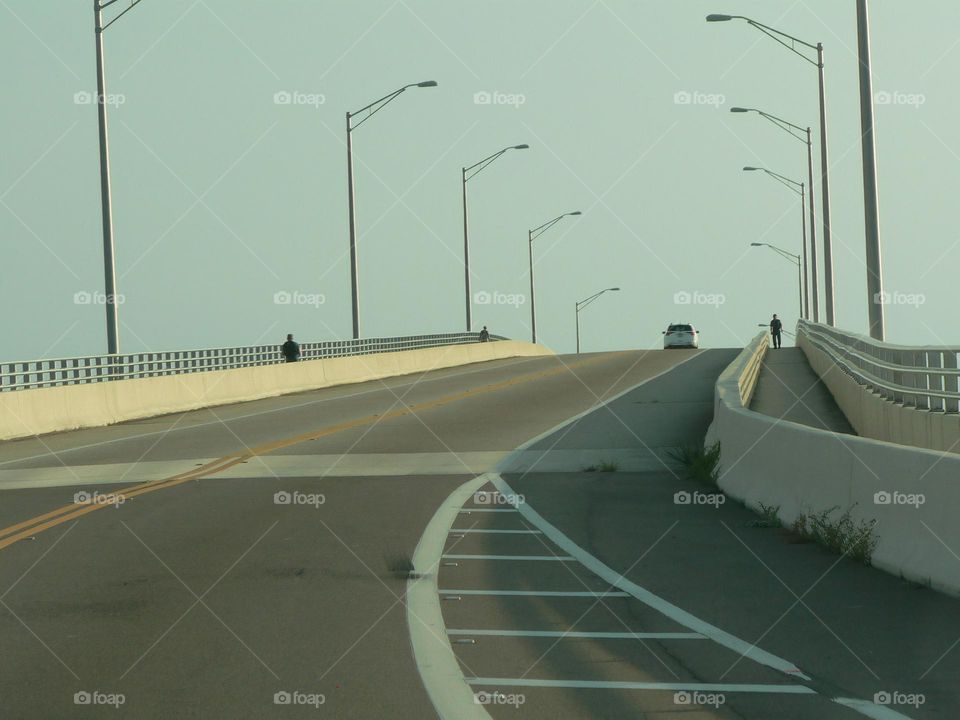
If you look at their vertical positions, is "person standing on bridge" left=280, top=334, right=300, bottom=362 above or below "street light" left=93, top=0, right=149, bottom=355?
below

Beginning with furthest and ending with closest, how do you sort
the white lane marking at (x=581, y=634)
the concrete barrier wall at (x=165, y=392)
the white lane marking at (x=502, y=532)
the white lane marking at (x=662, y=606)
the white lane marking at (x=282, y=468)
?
the concrete barrier wall at (x=165, y=392) < the white lane marking at (x=282, y=468) < the white lane marking at (x=502, y=532) < the white lane marking at (x=581, y=634) < the white lane marking at (x=662, y=606)

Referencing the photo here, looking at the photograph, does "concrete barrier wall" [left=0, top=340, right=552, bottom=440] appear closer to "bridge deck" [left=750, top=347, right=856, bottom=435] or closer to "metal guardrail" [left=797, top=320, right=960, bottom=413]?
"bridge deck" [left=750, top=347, right=856, bottom=435]

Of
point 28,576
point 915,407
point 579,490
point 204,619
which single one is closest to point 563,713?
point 204,619

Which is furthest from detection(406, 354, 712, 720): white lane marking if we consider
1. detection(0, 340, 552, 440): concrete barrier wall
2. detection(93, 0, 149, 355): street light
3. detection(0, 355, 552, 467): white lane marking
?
detection(93, 0, 149, 355): street light

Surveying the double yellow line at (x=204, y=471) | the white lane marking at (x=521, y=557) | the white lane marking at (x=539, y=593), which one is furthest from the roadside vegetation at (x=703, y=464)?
the white lane marking at (x=539, y=593)

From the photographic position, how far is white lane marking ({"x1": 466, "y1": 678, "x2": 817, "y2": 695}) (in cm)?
747

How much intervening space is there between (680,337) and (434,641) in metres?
73.5

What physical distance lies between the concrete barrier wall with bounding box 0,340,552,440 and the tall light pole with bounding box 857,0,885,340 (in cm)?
1573

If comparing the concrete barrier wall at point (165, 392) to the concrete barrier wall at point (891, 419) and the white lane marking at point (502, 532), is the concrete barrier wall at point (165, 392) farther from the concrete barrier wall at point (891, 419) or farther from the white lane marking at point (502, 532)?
the white lane marking at point (502, 532)

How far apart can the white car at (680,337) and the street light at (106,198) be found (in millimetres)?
49411

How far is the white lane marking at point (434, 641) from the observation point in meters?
7.21

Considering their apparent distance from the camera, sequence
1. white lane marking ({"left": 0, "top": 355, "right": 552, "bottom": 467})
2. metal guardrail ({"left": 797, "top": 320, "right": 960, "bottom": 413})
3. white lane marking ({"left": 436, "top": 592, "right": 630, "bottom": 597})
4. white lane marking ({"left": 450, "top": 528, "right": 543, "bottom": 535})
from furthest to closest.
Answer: white lane marking ({"left": 0, "top": 355, "right": 552, "bottom": 467}), metal guardrail ({"left": 797, "top": 320, "right": 960, "bottom": 413}), white lane marking ({"left": 450, "top": 528, "right": 543, "bottom": 535}), white lane marking ({"left": 436, "top": 592, "right": 630, "bottom": 597})

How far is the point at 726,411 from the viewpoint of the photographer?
1719 cm

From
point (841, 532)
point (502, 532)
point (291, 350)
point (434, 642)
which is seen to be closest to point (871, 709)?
point (434, 642)
